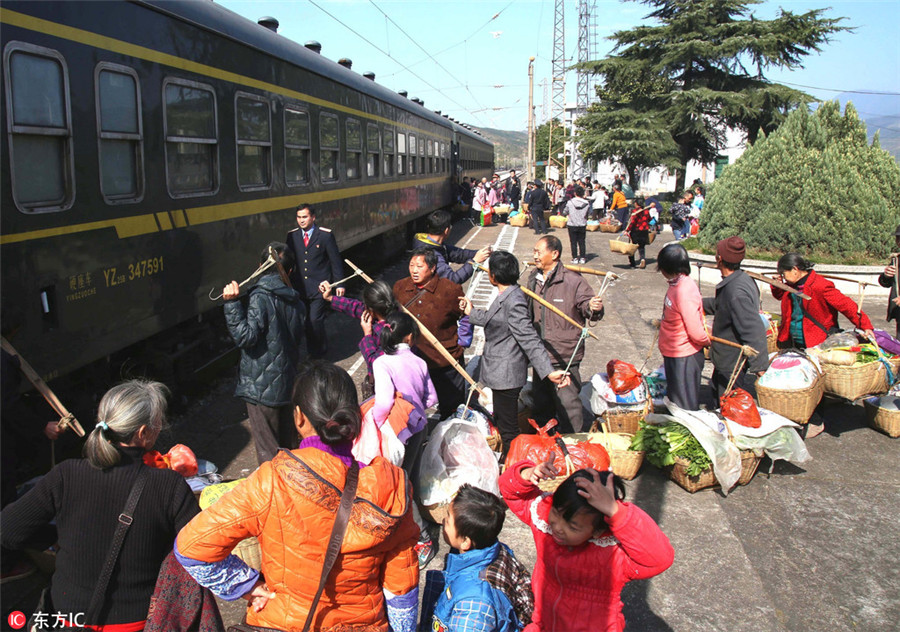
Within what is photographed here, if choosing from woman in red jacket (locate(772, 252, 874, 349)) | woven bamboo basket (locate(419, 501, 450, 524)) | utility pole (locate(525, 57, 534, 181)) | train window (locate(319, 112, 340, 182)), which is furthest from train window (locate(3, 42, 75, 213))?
utility pole (locate(525, 57, 534, 181))

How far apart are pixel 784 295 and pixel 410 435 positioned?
417 cm

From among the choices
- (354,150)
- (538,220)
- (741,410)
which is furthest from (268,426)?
(538,220)

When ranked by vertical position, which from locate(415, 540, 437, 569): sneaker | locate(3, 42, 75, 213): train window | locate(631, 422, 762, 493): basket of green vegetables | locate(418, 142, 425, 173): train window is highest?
locate(418, 142, 425, 173): train window

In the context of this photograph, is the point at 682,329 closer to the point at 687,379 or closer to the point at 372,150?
the point at 687,379

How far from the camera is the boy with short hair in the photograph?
2466 mm

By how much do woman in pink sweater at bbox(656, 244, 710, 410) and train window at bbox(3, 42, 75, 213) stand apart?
14.0 ft

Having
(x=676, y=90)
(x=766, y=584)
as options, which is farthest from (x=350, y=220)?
(x=676, y=90)

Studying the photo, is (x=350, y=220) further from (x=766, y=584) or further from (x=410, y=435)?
(x=766, y=584)

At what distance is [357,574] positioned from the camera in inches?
89.4

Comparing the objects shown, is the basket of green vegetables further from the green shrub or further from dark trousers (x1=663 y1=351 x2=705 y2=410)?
the green shrub

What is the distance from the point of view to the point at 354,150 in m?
11.6

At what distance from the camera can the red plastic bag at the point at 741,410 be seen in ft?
17.5

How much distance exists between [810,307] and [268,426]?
477 centimetres

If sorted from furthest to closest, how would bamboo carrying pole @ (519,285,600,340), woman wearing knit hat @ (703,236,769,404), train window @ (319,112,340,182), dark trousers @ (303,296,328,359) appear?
train window @ (319,112,340,182) < dark trousers @ (303,296,328,359) < woman wearing knit hat @ (703,236,769,404) < bamboo carrying pole @ (519,285,600,340)
